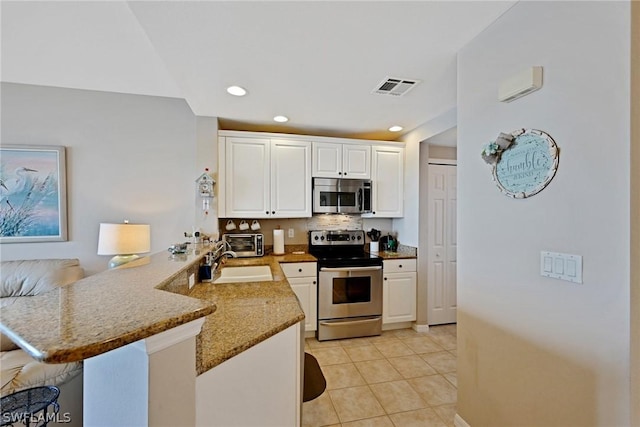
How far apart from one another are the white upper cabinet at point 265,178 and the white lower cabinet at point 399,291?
1157mm

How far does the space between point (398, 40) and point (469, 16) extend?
356 millimetres

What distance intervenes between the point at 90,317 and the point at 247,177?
260 cm

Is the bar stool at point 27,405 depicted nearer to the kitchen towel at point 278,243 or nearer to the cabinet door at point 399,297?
the kitchen towel at point 278,243

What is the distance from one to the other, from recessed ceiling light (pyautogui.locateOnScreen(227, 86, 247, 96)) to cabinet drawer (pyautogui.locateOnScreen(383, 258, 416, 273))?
2.23 meters

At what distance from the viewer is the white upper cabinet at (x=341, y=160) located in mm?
3320

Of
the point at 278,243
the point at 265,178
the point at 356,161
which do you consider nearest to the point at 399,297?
the point at 278,243

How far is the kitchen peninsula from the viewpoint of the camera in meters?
0.55

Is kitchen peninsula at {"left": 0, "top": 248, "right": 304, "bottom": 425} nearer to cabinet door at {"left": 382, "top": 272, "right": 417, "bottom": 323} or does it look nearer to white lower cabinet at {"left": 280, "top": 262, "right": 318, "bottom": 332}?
white lower cabinet at {"left": 280, "top": 262, "right": 318, "bottom": 332}

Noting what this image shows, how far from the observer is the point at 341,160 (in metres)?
3.38

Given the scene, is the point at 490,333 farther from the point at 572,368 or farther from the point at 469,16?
the point at 469,16

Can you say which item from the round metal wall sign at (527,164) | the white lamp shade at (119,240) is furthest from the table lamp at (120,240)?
the round metal wall sign at (527,164)

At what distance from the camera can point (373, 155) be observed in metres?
3.49

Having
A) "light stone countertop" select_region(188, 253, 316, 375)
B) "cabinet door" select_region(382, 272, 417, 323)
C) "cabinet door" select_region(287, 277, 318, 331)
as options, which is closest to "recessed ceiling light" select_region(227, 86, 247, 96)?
"light stone countertop" select_region(188, 253, 316, 375)

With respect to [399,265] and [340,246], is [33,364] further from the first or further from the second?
[399,265]
